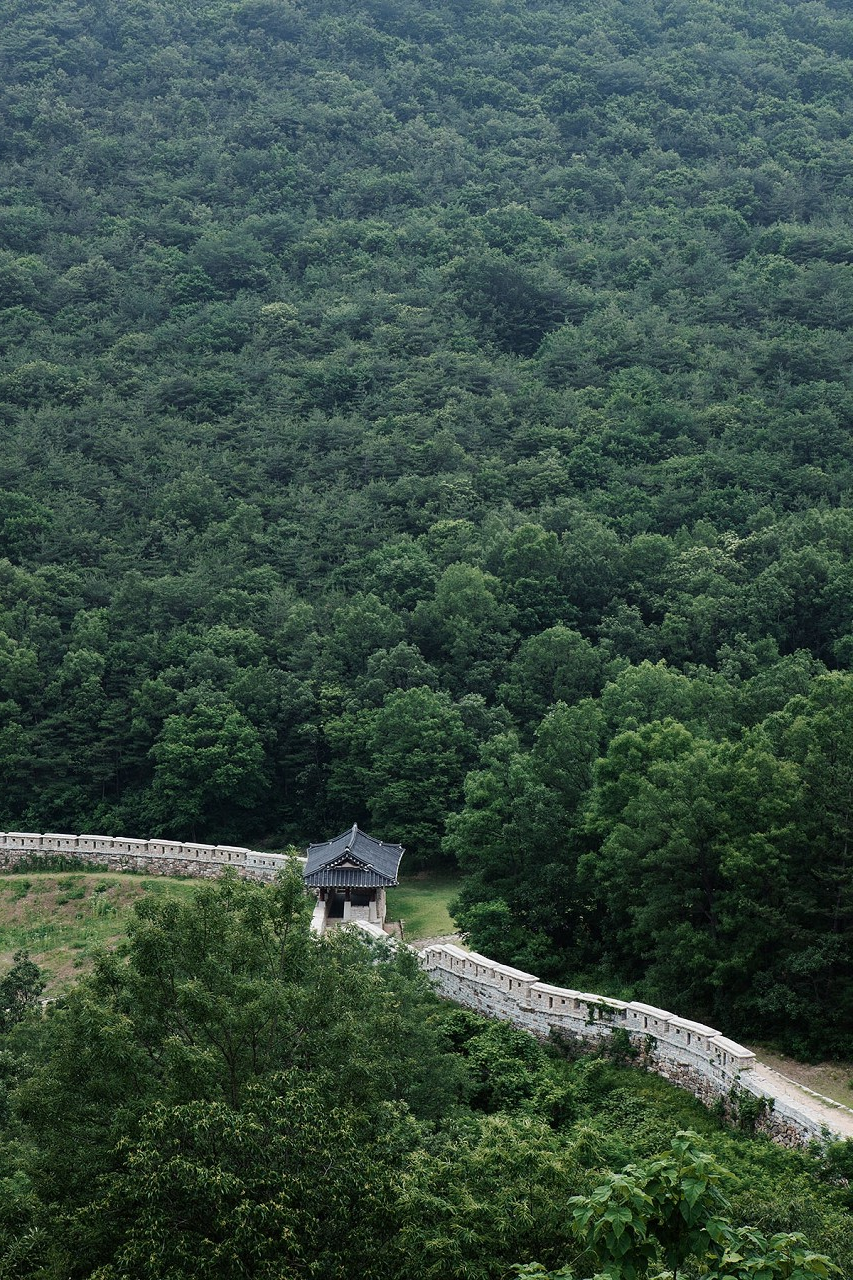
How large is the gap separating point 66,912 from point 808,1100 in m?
28.1

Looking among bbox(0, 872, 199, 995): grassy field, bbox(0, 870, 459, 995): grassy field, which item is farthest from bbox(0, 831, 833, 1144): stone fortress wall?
bbox(0, 872, 199, 995): grassy field

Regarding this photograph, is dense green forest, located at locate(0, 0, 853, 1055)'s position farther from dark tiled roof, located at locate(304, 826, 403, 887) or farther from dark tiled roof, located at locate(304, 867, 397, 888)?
dark tiled roof, located at locate(304, 867, 397, 888)

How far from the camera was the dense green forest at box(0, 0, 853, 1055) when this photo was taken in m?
37.3

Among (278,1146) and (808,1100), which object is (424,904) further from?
(278,1146)

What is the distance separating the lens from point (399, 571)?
215 feet

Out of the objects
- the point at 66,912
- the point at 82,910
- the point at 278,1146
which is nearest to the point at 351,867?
the point at 82,910

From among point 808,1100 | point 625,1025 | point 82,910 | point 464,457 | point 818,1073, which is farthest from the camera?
point 464,457

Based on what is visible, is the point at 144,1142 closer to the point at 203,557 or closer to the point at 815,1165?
the point at 815,1165

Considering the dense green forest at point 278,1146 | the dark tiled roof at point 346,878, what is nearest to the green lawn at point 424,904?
→ the dark tiled roof at point 346,878

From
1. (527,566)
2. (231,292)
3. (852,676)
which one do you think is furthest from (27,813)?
(231,292)

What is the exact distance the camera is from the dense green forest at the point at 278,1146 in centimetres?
1883

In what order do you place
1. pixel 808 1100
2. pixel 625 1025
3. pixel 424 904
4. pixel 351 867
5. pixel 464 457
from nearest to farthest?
pixel 808 1100
pixel 625 1025
pixel 351 867
pixel 424 904
pixel 464 457

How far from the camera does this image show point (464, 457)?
75.9 meters

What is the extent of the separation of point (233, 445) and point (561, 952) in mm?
50197
